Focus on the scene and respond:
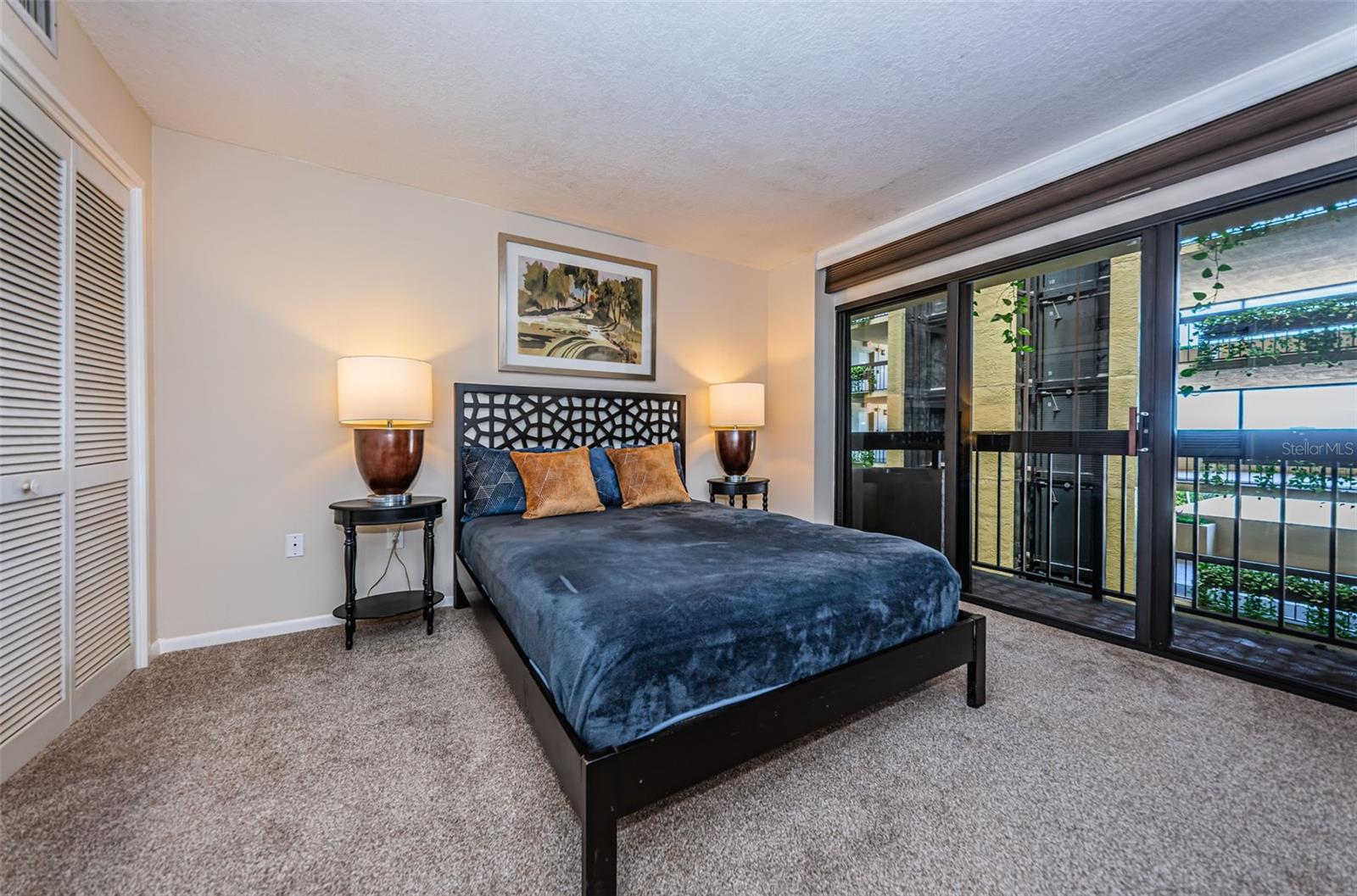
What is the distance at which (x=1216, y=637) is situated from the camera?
253cm

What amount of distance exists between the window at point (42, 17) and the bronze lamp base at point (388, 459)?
65.9 inches

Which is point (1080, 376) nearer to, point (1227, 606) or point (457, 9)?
point (1227, 606)

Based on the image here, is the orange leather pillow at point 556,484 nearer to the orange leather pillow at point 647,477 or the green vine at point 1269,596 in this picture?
the orange leather pillow at point 647,477

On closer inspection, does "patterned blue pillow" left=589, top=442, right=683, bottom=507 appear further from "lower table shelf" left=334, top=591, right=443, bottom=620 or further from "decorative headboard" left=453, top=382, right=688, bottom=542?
"lower table shelf" left=334, top=591, right=443, bottom=620

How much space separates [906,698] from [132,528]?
11.3 feet

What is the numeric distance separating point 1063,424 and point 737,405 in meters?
2.07

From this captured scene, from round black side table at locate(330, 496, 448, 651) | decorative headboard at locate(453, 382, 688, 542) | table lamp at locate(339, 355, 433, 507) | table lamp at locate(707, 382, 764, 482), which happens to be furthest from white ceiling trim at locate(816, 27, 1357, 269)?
round black side table at locate(330, 496, 448, 651)

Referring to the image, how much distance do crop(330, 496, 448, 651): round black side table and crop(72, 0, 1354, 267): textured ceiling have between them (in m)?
1.88

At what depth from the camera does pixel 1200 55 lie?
1974 millimetres

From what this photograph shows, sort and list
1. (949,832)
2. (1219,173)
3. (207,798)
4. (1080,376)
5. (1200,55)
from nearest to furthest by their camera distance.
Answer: (949,832) → (207,798) → (1200,55) → (1219,173) → (1080,376)

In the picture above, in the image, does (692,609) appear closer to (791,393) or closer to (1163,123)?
(1163,123)

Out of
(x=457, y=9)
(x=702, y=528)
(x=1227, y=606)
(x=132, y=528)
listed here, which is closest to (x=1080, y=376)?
(x=1227, y=606)

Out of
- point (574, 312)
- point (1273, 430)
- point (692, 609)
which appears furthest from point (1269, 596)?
point (574, 312)

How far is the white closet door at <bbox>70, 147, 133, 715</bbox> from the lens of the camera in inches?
74.8
